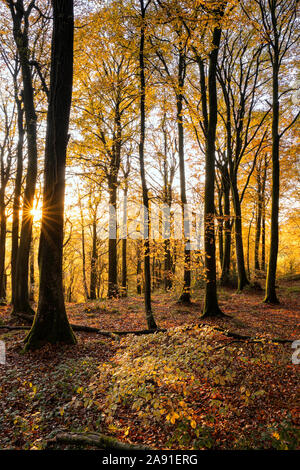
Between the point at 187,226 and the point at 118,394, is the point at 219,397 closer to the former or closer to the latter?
the point at 118,394

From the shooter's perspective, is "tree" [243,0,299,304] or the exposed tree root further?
"tree" [243,0,299,304]

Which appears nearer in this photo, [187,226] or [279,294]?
[187,226]

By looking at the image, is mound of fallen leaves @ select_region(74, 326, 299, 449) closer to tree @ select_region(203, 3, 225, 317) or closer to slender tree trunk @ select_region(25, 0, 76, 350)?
slender tree trunk @ select_region(25, 0, 76, 350)

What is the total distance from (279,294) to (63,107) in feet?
44.9

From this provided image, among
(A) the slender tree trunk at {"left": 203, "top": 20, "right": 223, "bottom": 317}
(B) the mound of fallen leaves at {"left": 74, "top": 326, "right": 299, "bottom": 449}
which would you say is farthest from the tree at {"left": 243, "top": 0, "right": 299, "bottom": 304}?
(B) the mound of fallen leaves at {"left": 74, "top": 326, "right": 299, "bottom": 449}

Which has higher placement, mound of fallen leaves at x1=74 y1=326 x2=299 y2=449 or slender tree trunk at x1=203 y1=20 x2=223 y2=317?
slender tree trunk at x1=203 y1=20 x2=223 y2=317

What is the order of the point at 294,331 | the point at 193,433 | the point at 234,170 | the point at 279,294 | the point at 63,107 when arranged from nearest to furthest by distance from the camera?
the point at 193,433
the point at 63,107
the point at 294,331
the point at 279,294
the point at 234,170

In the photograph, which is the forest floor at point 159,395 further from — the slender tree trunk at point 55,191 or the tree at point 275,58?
the tree at point 275,58

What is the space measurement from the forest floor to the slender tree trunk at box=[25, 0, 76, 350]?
0.55 m

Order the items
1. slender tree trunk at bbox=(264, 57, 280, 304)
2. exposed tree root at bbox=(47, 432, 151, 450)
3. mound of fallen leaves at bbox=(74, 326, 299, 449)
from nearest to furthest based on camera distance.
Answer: exposed tree root at bbox=(47, 432, 151, 450), mound of fallen leaves at bbox=(74, 326, 299, 449), slender tree trunk at bbox=(264, 57, 280, 304)

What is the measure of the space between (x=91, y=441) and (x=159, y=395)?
3.44 ft

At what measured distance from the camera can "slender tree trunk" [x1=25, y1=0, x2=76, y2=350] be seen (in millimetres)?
6086
